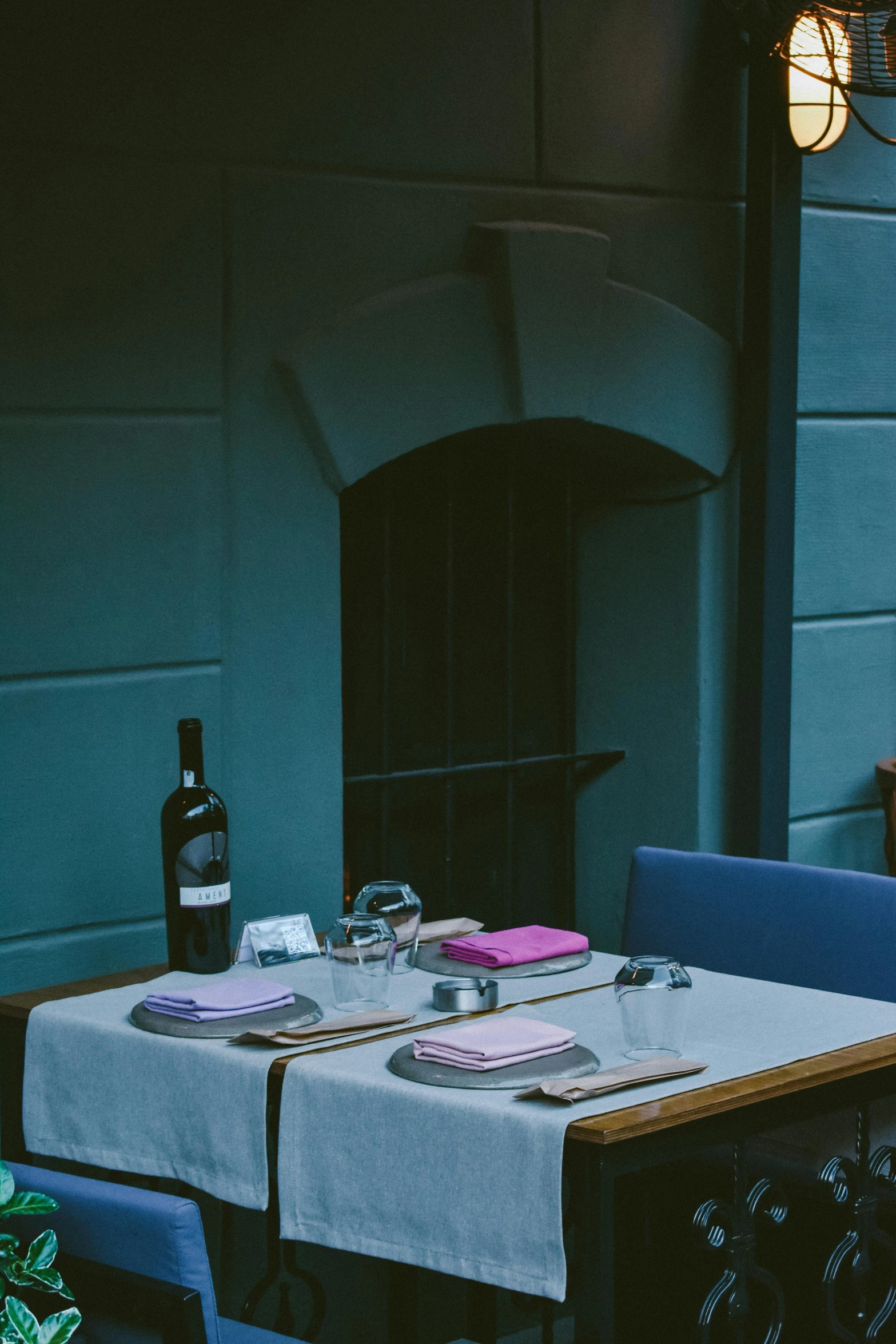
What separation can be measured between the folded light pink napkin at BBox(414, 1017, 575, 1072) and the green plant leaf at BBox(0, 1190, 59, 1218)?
1.75ft

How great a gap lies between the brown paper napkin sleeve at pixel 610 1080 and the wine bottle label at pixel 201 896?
0.82 metres

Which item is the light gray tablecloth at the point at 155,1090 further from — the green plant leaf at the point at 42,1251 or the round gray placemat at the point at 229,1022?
the green plant leaf at the point at 42,1251

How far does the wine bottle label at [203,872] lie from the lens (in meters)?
2.83

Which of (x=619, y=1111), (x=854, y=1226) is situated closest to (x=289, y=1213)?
(x=619, y=1111)

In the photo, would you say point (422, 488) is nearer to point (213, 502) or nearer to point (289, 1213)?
point (213, 502)

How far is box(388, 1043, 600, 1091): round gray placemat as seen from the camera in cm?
219

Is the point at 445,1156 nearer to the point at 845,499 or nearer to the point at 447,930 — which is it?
the point at 447,930

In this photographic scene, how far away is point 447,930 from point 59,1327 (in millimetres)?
1397

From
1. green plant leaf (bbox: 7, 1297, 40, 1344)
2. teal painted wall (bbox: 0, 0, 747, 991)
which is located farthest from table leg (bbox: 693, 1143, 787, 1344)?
teal painted wall (bbox: 0, 0, 747, 991)

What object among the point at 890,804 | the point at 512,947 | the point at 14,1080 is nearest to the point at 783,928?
the point at 512,947

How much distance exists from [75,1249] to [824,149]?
2991 millimetres

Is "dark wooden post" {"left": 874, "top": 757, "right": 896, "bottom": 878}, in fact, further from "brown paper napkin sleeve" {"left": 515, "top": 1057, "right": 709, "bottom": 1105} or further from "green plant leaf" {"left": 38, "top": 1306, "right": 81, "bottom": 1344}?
"green plant leaf" {"left": 38, "top": 1306, "right": 81, "bottom": 1344}

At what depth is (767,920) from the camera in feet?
10.8

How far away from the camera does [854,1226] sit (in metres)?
2.51
